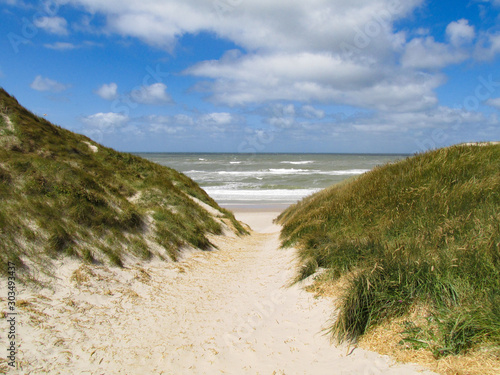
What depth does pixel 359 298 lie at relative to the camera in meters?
4.30

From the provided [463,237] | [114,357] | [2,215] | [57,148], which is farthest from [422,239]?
[57,148]

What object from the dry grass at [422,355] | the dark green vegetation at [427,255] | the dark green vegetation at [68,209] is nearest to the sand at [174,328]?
the dry grass at [422,355]

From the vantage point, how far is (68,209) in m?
7.69

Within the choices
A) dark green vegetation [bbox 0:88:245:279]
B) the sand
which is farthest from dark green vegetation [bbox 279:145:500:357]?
dark green vegetation [bbox 0:88:245:279]

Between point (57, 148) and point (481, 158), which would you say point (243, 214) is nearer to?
point (57, 148)

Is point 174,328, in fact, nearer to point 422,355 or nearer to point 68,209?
point 422,355

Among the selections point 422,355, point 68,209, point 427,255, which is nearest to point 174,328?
point 422,355

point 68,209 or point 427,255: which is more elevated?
point 68,209

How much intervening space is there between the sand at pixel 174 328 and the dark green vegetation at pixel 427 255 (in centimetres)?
51

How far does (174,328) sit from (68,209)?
4.37 meters

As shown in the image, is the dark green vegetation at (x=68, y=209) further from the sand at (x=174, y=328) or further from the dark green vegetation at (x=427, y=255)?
the dark green vegetation at (x=427, y=255)

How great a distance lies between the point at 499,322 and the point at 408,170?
6.29 meters

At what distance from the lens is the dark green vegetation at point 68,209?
640cm

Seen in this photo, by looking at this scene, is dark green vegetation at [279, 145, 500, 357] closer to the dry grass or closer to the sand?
the dry grass
